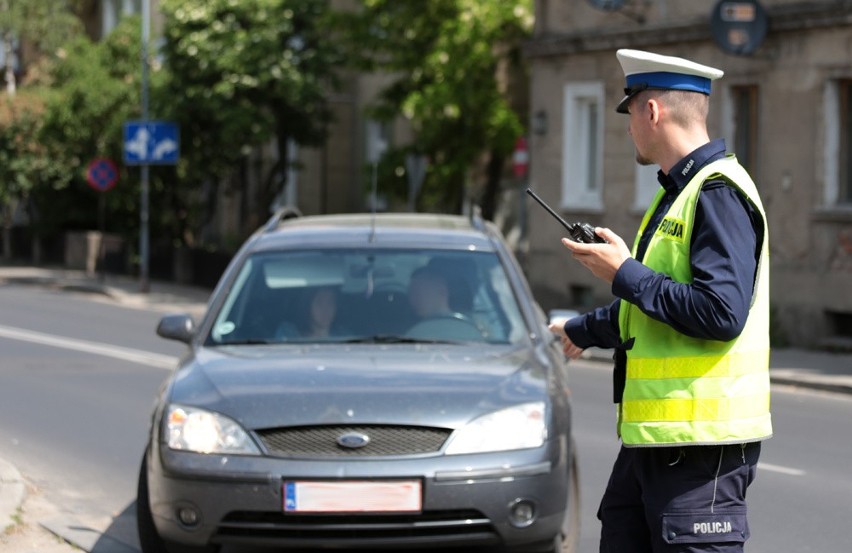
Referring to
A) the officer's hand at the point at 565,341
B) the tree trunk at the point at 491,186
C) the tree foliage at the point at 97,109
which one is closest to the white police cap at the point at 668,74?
the officer's hand at the point at 565,341

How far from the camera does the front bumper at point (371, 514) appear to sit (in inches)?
253

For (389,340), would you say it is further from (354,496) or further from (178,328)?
(354,496)

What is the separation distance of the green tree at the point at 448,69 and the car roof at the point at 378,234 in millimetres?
17943

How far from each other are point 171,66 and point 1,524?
24232 mm

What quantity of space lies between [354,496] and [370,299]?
171 centimetres

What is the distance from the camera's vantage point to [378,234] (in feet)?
27.7

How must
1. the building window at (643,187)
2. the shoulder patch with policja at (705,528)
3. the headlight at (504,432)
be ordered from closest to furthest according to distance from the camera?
the shoulder patch with policja at (705,528) < the headlight at (504,432) < the building window at (643,187)

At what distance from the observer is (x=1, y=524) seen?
7.90m

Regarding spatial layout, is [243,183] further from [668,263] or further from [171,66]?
[668,263]

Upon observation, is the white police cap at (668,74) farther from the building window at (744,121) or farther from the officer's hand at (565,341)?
the building window at (744,121)

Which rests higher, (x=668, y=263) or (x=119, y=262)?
(x=668, y=263)

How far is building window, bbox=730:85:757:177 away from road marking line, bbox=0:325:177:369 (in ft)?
27.5

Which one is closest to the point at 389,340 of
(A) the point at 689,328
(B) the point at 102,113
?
(A) the point at 689,328

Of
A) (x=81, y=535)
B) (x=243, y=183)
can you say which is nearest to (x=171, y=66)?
(x=243, y=183)
